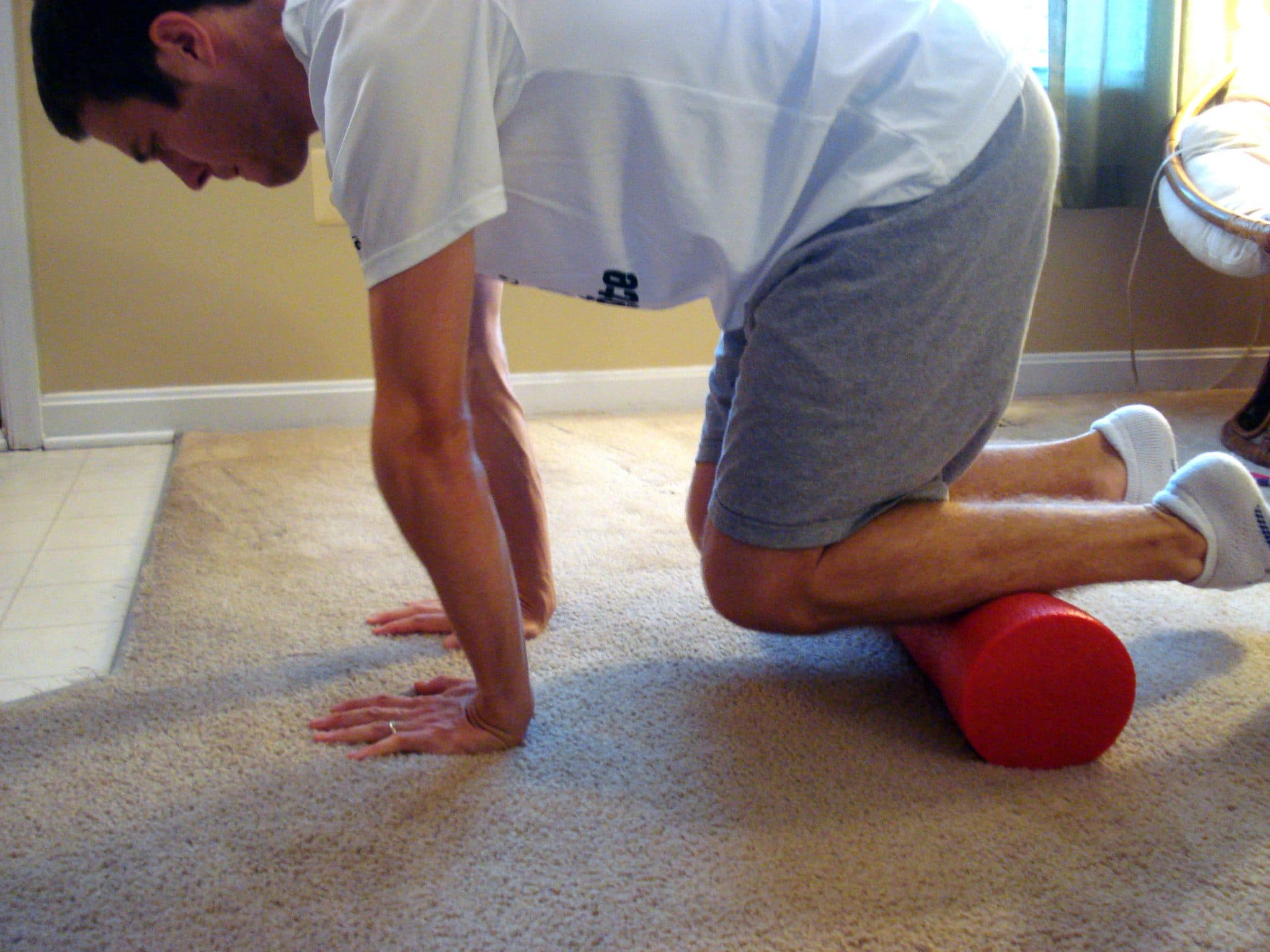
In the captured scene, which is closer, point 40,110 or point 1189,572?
point 1189,572

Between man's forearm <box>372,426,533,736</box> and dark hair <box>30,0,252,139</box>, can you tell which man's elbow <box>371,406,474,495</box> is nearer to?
man's forearm <box>372,426,533,736</box>

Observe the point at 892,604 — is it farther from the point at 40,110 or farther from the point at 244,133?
the point at 40,110

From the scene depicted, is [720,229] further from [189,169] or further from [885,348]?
[189,169]

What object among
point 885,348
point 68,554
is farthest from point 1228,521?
point 68,554

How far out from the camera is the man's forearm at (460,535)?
31.9 inches

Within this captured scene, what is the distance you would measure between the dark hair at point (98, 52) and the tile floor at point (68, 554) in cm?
62

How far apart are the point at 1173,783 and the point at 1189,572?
0.76 ft

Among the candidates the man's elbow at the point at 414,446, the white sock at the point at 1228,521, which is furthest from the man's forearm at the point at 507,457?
the white sock at the point at 1228,521

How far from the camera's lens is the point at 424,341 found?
2.48 feet

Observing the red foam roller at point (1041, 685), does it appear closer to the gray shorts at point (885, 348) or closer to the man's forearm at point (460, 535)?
the gray shorts at point (885, 348)

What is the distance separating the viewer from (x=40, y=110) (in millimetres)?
1976

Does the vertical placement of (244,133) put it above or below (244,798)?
above

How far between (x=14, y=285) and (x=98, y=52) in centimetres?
146

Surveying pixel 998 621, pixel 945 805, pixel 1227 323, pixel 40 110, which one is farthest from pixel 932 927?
pixel 1227 323
